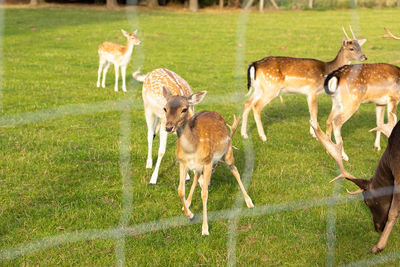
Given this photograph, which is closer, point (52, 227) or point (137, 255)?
point (137, 255)

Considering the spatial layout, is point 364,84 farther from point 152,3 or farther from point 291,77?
point 152,3

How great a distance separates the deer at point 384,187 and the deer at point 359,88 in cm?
298

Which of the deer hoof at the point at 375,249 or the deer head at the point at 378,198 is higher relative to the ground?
the deer head at the point at 378,198

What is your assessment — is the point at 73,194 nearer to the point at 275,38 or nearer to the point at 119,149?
the point at 119,149

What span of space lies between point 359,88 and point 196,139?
12.4ft

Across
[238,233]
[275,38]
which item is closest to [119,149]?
[238,233]

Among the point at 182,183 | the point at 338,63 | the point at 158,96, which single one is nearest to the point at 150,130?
the point at 158,96

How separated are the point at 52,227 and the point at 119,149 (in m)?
2.54

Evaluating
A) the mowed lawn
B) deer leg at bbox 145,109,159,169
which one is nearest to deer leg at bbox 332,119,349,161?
the mowed lawn

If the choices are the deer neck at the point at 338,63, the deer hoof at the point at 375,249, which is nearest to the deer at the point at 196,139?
the deer hoof at the point at 375,249

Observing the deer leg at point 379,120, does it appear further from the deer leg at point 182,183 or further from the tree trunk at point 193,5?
the tree trunk at point 193,5

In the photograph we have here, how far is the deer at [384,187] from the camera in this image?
4156mm

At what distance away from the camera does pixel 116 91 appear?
11977 mm

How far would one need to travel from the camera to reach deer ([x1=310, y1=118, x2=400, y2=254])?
4.16 m
